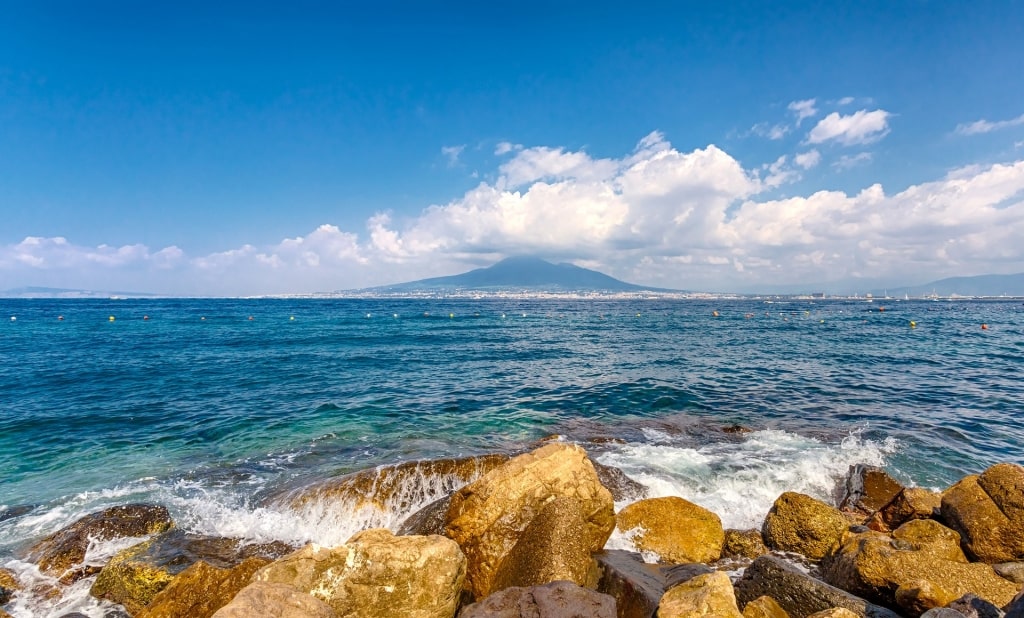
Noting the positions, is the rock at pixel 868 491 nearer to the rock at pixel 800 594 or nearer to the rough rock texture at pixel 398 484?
the rock at pixel 800 594

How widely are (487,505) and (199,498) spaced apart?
31.5 feet

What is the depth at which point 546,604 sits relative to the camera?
545 cm

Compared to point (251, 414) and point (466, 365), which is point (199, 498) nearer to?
point (251, 414)

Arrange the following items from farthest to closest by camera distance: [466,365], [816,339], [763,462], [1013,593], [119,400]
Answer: [816,339]
[466,365]
[119,400]
[763,462]
[1013,593]

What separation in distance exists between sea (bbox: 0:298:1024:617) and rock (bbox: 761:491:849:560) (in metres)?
1.58

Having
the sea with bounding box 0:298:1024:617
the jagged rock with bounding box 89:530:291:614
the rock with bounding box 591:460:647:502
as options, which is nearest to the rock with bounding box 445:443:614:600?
the sea with bounding box 0:298:1024:617

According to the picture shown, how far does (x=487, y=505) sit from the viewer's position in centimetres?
767

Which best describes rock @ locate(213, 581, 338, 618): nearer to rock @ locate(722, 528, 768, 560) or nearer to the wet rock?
the wet rock

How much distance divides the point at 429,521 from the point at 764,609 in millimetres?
5836

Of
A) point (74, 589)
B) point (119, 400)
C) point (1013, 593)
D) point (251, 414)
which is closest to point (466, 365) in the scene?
point (251, 414)

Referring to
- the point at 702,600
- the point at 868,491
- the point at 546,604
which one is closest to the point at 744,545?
the point at 702,600

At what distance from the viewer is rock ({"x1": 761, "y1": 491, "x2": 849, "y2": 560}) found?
29.4ft

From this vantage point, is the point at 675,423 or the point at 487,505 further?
the point at 675,423

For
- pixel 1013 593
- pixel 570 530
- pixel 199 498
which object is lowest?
pixel 199 498
